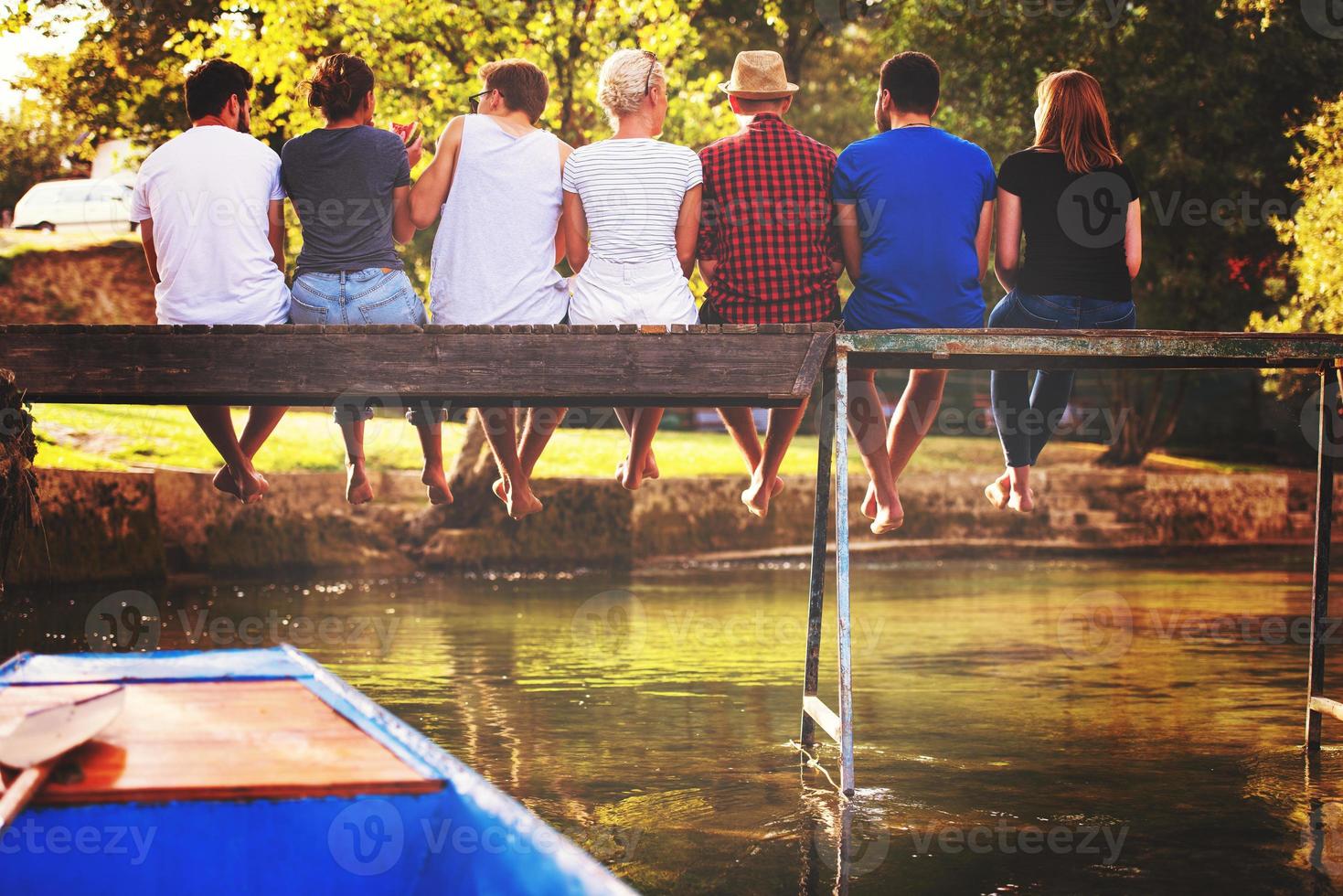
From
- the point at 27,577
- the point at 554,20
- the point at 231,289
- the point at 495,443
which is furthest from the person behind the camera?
the point at 554,20

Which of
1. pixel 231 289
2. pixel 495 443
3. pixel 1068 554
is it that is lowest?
pixel 1068 554

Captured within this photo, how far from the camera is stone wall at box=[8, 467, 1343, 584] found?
16531 millimetres

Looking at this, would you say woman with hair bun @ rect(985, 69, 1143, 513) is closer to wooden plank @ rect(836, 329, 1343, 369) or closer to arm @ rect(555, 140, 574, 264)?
wooden plank @ rect(836, 329, 1343, 369)

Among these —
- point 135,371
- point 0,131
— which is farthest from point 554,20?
point 0,131

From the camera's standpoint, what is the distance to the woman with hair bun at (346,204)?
7191mm

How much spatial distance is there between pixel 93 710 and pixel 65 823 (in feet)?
1.35

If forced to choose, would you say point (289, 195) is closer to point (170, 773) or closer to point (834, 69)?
point (170, 773)

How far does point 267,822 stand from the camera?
3824mm

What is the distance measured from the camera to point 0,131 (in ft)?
121

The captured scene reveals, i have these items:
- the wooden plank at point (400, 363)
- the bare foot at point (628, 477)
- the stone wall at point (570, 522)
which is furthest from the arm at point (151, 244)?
the stone wall at point (570, 522)

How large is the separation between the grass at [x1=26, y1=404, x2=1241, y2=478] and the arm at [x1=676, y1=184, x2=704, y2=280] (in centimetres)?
1128

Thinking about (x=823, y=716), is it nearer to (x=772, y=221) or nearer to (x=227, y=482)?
(x=772, y=221)

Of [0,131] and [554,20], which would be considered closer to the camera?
[554,20]

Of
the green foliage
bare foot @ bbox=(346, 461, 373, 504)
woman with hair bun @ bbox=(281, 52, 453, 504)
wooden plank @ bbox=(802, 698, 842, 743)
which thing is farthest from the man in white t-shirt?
the green foliage
